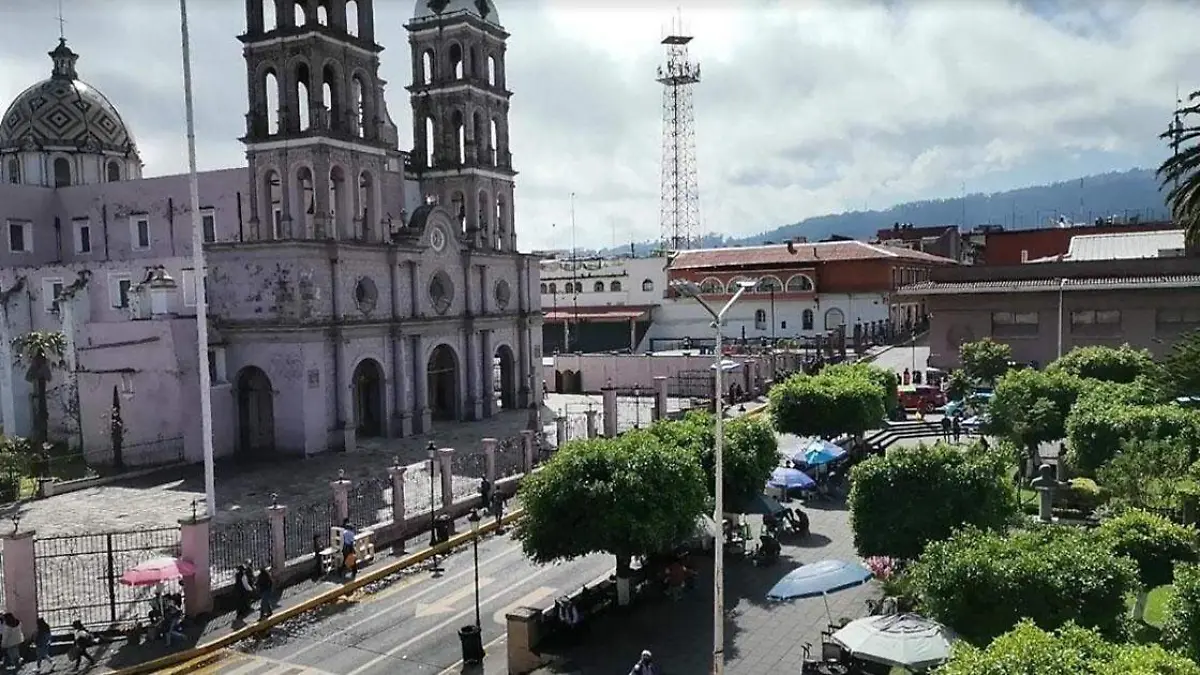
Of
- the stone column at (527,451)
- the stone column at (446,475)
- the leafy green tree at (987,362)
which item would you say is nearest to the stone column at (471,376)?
the stone column at (527,451)

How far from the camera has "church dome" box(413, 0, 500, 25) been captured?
50438 mm

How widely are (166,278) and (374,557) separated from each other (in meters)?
19.6

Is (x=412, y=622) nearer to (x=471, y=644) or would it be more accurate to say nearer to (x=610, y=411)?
(x=471, y=644)

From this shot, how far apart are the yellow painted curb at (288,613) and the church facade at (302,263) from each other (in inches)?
535

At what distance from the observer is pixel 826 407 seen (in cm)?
3234

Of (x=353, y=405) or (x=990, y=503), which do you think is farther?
(x=353, y=405)

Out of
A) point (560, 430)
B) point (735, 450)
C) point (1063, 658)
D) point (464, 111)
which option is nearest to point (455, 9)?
point (464, 111)

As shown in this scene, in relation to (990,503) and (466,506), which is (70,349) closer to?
(466,506)

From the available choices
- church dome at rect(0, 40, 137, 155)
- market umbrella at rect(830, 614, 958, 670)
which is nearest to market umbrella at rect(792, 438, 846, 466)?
market umbrella at rect(830, 614, 958, 670)

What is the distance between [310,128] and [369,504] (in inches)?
755

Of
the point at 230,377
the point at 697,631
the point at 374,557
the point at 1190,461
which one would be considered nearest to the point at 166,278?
the point at 230,377

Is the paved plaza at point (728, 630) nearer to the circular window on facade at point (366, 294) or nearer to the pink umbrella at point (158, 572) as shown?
the pink umbrella at point (158, 572)

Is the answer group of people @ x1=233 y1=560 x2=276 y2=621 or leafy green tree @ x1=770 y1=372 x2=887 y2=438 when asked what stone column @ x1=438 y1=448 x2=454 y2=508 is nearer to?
group of people @ x1=233 y1=560 x2=276 y2=621

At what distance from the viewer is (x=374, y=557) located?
84.0 ft
